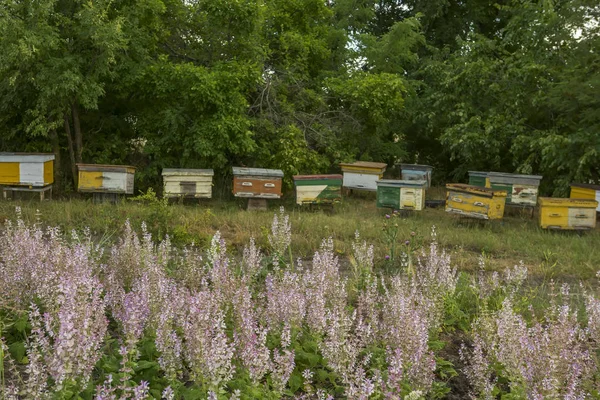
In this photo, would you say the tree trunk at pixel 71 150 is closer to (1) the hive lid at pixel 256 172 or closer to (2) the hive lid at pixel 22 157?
(2) the hive lid at pixel 22 157

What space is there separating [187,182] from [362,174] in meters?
5.06

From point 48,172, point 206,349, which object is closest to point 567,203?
point 206,349

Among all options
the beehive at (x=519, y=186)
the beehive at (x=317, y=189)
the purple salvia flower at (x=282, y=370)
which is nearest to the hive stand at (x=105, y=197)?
the beehive at (x=317, y=189)

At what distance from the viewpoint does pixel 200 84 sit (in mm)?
13742

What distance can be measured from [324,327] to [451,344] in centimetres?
161

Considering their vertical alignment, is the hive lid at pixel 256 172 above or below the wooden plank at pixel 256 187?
above

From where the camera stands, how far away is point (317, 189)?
13.8 metres

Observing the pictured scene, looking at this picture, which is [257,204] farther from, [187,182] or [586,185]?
[586,185]

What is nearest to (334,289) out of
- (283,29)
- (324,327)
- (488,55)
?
(324,327)

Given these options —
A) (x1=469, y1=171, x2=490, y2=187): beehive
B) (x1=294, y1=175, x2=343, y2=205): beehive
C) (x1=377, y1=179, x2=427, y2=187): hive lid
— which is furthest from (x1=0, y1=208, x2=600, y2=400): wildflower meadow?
(x1=469, y1=171, x2=490, y2=187): beehive

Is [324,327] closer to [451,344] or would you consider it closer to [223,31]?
[451,344]

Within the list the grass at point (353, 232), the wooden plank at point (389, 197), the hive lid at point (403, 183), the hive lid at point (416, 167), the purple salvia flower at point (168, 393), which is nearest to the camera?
the purple salvia flower at point (168, 393)

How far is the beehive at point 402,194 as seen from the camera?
13.3 metres

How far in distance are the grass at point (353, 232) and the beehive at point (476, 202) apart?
1.09 feet
